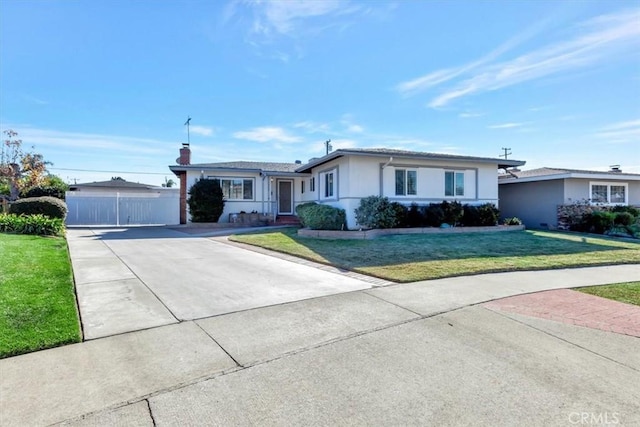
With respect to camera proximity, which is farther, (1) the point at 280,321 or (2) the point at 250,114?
(2) the point at 250,114

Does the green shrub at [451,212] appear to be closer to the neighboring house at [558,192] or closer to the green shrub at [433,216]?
the green shrub at [433,216]

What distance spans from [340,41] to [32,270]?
36.4 ft

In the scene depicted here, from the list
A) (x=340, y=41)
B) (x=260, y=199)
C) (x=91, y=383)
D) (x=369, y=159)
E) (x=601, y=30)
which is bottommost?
(x=91, y=383)

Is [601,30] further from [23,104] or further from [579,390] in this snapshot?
[23,104]

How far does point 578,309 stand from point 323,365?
155 inches

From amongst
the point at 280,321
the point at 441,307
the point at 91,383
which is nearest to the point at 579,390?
the point at 441,307

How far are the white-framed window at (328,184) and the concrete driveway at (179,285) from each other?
715 cm

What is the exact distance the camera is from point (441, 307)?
496 centimetres

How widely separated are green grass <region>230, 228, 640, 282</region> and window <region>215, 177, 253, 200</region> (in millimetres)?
7764

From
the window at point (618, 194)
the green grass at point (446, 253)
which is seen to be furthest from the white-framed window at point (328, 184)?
the window at point (618, 194)

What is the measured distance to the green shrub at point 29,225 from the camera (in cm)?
1266

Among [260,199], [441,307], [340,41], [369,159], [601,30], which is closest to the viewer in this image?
[441,307]

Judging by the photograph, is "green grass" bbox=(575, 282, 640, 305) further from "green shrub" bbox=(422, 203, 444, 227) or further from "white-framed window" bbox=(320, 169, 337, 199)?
"white-framed window" bbox=(320, 169, 337, 199)

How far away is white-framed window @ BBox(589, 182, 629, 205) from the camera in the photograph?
18106 millimetres
